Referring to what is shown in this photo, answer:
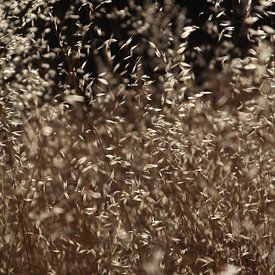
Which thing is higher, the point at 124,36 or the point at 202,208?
the point at 202,208

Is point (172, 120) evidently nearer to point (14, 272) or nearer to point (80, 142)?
point (80, 142)

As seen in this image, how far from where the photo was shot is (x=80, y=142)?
2537mm

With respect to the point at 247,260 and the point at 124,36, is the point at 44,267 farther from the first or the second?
the point at 124,36

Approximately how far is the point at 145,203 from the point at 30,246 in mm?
370

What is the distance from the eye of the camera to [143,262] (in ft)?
6.04

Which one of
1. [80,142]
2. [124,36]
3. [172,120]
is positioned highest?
[172,120]

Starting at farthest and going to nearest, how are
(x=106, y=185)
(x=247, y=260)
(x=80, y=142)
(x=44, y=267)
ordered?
(x=80, y=142)
(x=106, y=185)
(x=44, y=267)
(x=247, y=260)

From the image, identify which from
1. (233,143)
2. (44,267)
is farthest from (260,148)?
(44,267)

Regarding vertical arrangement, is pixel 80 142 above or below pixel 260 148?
below

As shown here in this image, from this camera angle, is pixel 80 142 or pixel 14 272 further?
pixel 80 142

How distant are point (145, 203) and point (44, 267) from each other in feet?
1.13

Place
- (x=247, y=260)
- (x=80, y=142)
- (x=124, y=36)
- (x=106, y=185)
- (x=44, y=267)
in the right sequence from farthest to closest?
(x=124, y=36) < (x=80, y=142) < (x=106, y=185) < (x=44, y=267) < (x=247, y=260)

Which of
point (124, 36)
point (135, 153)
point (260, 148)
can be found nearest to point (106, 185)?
point (135, 153)

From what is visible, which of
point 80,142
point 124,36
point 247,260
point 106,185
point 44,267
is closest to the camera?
point 247,260
